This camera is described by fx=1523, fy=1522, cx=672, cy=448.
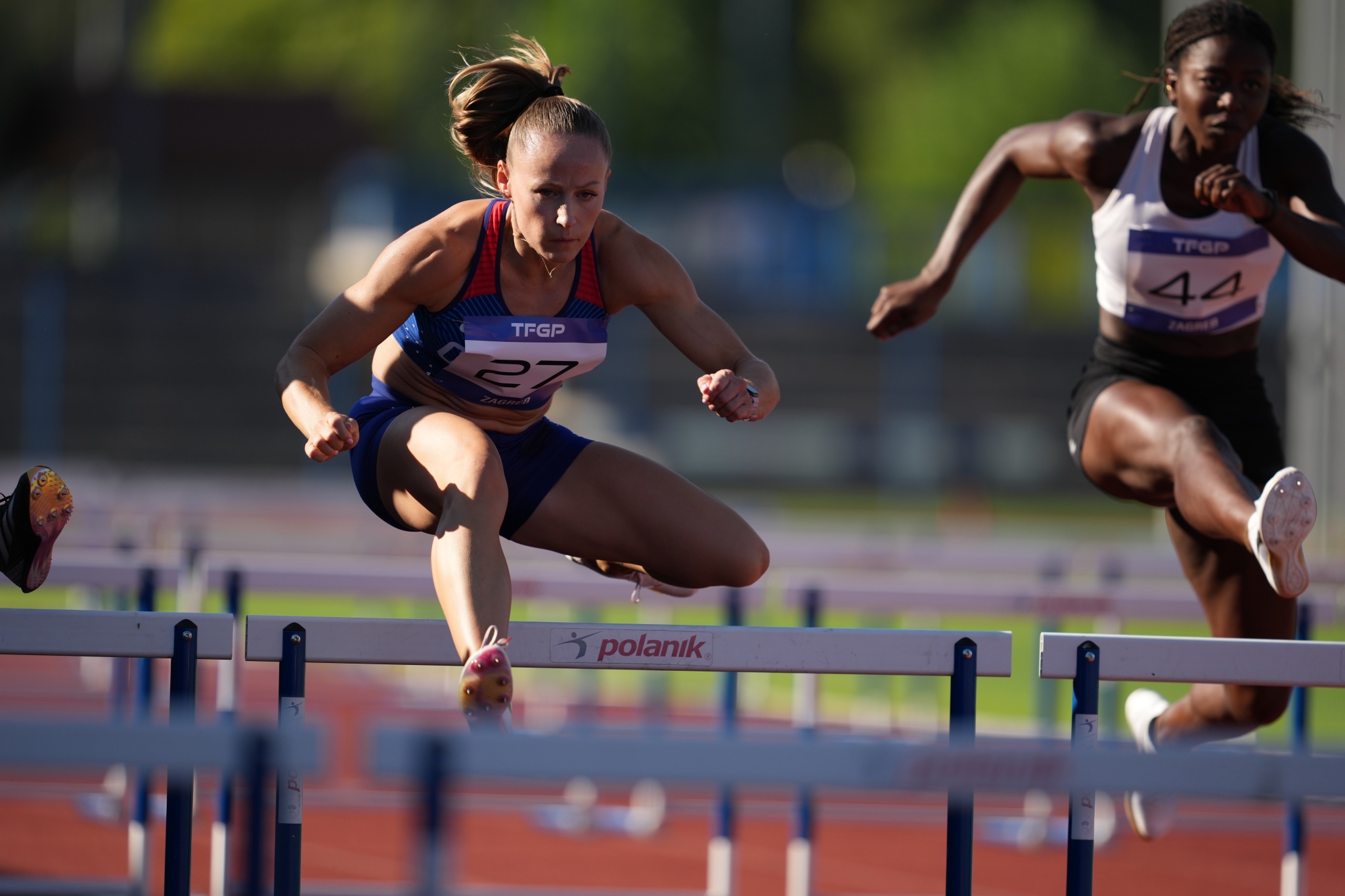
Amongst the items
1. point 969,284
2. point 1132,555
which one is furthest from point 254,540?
point 969,284

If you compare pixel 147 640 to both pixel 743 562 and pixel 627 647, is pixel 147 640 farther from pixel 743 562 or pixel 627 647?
pixel 743 562

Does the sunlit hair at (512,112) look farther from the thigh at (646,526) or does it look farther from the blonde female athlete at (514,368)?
the thigh at (646,526)

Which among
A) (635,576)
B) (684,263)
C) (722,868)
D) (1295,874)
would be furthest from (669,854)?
(684,263)

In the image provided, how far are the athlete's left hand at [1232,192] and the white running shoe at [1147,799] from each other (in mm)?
1570

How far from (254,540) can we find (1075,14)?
34.5 m

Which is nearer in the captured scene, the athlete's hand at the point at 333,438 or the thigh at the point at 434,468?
the athlete's hand at the point at 333,438

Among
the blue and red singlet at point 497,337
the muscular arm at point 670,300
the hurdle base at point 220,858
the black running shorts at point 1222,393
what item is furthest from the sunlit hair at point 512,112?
the hurdle base at point 220,858

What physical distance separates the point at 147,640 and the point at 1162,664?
188cm

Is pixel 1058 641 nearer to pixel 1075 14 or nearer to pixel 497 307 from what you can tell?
pixel 497 307

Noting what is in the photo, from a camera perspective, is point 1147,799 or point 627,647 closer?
point 627,647

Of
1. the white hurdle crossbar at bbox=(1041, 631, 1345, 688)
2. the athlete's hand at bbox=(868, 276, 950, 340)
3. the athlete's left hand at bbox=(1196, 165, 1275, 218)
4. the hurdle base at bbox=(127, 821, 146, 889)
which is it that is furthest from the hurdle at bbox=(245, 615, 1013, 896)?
the hurdle base at bbox=(127, 821, 146, 889)

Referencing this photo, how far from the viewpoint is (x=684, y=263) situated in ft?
82.0

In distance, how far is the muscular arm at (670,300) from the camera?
135 inches

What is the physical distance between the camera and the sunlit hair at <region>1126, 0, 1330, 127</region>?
12.2ft
